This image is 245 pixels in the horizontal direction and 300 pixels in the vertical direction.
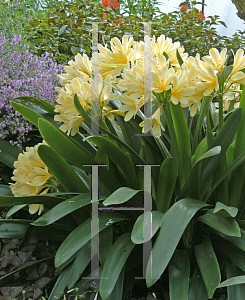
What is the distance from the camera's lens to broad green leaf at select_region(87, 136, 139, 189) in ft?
3.36

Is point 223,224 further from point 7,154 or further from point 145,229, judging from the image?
point 7,154

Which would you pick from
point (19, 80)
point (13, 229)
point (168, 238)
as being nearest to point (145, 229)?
point (168, 238)

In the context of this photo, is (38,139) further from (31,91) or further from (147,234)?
(147,234)

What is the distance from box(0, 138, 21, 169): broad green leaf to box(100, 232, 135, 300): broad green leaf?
798 millimetres

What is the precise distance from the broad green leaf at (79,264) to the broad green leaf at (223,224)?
17.8 inches

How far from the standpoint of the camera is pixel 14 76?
6.46ft

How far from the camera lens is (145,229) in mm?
928

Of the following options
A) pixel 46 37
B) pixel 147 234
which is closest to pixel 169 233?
pixel 147 234

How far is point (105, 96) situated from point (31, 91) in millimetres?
1077

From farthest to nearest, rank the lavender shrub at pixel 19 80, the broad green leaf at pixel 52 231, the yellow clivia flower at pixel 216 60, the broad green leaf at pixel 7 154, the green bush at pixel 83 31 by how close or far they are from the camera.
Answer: the green bush at pixel 83 31, the lavender shrub at pixel 19 80, the broad green leaf at pixel 7 154, the broad green leaf at pixel 52 231, the yellow clivia flower at pixel 216 60

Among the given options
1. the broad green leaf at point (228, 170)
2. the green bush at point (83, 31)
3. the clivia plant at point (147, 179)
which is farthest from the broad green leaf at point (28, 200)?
the green bush at point (83, 31)

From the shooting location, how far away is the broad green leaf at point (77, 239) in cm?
97

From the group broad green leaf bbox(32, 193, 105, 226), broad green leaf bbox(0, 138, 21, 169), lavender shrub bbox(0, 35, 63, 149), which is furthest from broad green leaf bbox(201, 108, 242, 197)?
lavender shrub bbox(0, 35, 63, 149)

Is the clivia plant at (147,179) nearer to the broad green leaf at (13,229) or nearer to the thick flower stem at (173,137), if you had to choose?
the thick flower stem at (173,137)
